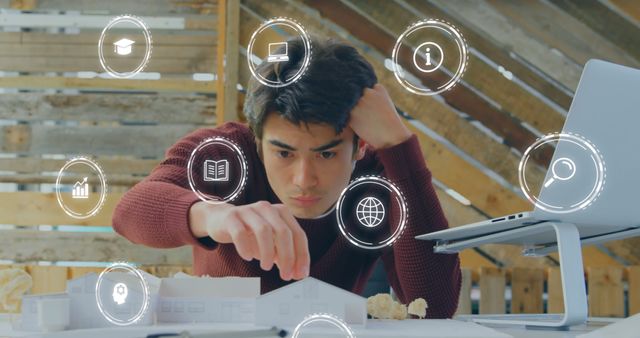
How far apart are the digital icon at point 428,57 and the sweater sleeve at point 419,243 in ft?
2.20

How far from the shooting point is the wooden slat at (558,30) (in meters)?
2.26

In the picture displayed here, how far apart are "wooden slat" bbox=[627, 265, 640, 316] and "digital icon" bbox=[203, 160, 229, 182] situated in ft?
4.54

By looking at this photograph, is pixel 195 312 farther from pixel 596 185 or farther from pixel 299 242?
pixel 596 185

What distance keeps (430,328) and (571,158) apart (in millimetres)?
244

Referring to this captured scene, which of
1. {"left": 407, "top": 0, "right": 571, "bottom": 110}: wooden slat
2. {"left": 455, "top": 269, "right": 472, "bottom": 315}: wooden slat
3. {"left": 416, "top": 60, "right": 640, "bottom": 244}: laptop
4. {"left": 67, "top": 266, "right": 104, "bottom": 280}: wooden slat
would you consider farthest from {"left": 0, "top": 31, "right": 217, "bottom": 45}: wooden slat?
{"left": 416, "top": 60, "right": 640, "bottom": 244}: laptop

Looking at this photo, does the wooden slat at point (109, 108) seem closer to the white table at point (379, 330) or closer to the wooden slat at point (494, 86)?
the wooden slat at point (494, 86)

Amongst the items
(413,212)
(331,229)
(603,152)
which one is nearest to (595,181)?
(603,152)

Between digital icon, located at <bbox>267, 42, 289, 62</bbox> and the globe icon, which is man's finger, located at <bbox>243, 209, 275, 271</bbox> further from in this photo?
the globe icon

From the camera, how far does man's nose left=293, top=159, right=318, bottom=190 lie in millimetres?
1523

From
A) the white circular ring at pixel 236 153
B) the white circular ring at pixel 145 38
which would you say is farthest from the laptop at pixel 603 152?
the white circular ring at pixel 145 38

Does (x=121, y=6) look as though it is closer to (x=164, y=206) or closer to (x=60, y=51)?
(x=60, y=51)

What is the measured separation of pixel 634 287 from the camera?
2.37m

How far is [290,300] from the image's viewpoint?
775 mm

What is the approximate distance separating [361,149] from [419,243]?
220mm
